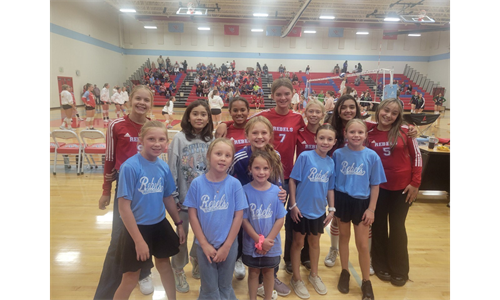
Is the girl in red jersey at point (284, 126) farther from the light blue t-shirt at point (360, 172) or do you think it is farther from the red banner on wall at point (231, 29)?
the red banner on wall at point (231, 29)

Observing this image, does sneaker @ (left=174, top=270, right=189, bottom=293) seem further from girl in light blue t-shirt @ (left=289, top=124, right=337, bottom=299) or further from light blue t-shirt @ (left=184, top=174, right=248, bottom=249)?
girl in light blue t-shirt @ (left=289, top=124, right=337, bottom=299)

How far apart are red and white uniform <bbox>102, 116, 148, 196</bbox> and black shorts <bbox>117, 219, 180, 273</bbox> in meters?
0.61

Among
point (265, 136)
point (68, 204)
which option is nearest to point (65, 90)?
point (68, 204)

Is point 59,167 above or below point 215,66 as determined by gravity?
below

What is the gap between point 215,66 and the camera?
976 inches

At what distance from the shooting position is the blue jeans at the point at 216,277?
1.81 metres

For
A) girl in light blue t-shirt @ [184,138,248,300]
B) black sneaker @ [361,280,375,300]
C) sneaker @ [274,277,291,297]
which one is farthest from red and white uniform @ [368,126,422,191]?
girl in light blue t-shirt @ [184,138,248,300]

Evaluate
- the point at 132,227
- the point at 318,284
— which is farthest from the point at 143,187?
the point at 318,284

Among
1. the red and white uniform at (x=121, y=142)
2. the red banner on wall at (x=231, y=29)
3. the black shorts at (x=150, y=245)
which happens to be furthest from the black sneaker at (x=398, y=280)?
the red banner on wall at (x=231, y=29)

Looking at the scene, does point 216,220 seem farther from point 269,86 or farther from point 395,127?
point 269,86

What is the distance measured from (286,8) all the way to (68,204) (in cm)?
1924

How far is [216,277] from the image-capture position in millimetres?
1839

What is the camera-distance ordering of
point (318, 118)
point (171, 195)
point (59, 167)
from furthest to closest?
1. point (59, 167)
2. point (318, 118)
3. point (171, 195)

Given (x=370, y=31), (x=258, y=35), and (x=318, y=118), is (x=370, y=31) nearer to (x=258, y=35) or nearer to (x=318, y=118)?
(x=258, y=35)
